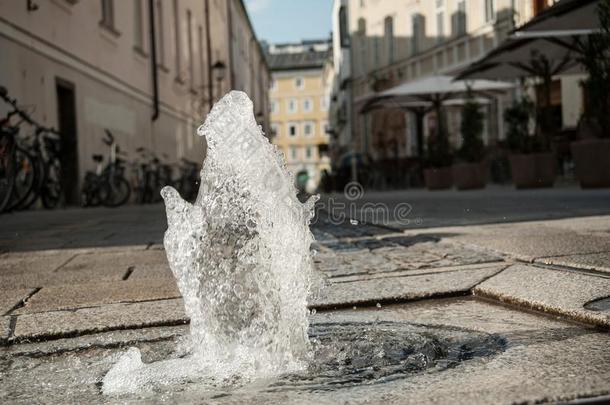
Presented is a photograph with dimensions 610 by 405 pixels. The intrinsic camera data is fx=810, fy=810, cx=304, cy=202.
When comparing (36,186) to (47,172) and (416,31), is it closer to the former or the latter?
(47,172)

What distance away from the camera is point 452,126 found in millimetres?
27828

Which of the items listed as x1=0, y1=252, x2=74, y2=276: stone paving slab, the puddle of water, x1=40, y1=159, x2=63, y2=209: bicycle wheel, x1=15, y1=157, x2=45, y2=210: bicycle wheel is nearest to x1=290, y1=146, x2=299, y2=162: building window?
x1=40, y1=159, x2=63, y2=209: bicycle wheel

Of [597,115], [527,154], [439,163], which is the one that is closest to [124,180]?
[439,163]

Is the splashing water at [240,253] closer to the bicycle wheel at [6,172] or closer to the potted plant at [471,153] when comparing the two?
the bicycle wheel at [6,172]

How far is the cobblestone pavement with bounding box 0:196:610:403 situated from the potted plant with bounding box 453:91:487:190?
33.1 feet

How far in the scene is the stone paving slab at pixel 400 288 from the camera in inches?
115

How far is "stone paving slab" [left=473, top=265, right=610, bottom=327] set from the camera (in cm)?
234

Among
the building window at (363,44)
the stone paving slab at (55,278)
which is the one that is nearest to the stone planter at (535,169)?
the stone paving slab at (55,278)

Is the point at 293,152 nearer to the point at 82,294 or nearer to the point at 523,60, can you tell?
the point at 523,60

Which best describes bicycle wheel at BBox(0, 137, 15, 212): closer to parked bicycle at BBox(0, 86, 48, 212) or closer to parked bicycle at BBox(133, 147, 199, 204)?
parked bicycle at BBox(0, 86, 48, 212)

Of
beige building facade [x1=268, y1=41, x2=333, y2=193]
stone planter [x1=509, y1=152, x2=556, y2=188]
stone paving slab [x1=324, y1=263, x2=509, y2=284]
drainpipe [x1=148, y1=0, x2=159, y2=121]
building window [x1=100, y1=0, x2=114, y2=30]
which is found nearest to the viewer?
stone paving slab [x1=324, y1=263, x2=509, y2=284]

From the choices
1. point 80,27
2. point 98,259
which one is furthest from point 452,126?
point 98,259

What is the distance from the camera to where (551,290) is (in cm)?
267

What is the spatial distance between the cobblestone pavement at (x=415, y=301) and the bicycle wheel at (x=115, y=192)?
346 inches
